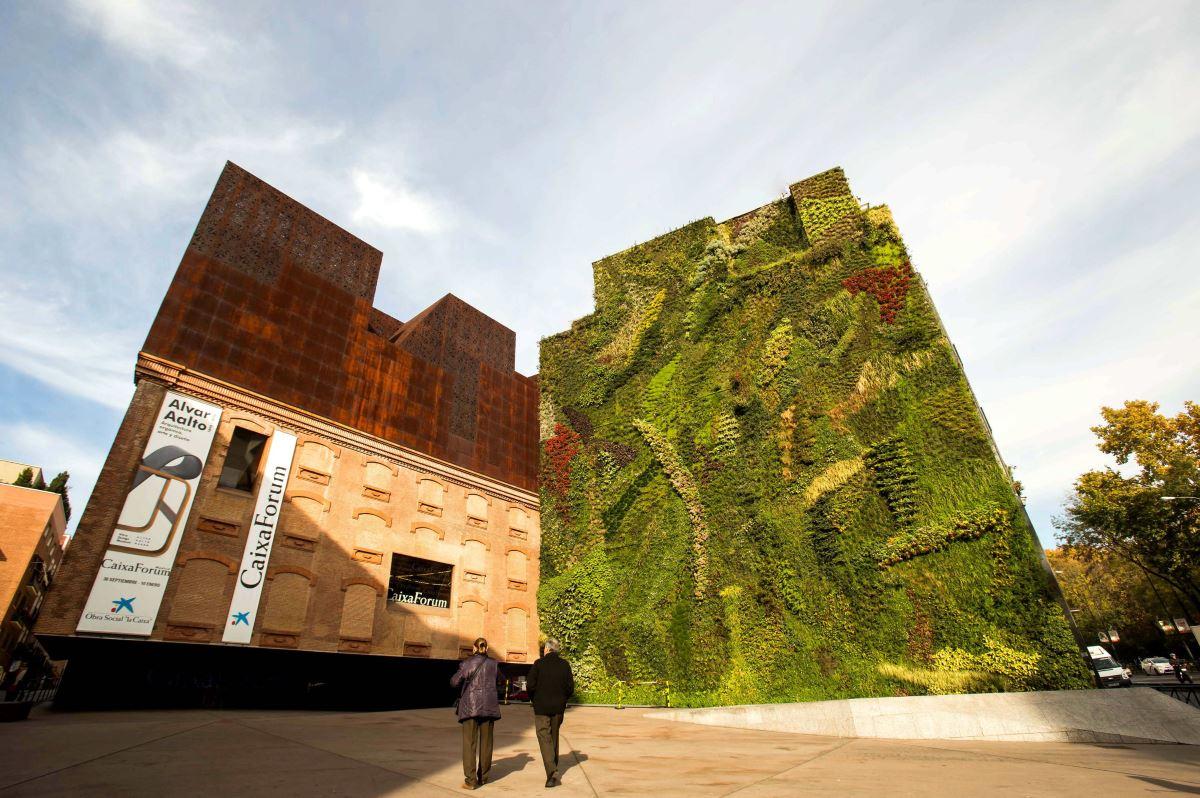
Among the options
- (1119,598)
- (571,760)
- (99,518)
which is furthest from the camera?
(1119,598)

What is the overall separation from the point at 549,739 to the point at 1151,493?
33970 millimetres

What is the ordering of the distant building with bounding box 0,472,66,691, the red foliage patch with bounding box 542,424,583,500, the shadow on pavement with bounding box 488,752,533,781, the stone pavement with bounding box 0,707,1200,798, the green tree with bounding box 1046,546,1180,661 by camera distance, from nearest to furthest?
1. the stone pavement with bounding box 0,707,1200,798
2. the shadow on pavement with bounding box 488,752,533,781
3. the red foliage patch with bounding box 542,424,583,500
4. the distant building with bounding box 0,472,66,691
5. the green tree with bounding box 1046,546,1180,661

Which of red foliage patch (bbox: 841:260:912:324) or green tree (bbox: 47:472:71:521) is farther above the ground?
green tree (bbox: 47:472:71:521)

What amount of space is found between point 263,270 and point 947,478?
963 inches

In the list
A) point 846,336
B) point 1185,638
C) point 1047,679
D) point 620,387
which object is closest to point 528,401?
point 620,387

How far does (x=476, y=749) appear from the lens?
271 inches

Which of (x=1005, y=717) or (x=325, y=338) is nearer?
(x=1005, y=717)

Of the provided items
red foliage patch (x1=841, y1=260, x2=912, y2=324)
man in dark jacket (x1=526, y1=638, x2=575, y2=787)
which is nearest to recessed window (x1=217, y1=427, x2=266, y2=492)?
man in dark jacket (x1=526, y1=638, x2=575, y2=787)

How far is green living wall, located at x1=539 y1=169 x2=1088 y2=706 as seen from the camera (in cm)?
1412

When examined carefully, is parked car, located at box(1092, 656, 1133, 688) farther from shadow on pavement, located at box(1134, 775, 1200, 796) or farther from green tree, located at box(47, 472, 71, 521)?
green tree, located at box(47, 472, 71, 521)

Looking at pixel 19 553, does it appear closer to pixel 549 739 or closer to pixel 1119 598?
pixel 549 739

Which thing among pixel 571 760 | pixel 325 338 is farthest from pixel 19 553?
pixel 571 760

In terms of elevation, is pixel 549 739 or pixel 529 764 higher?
pixel 549 739

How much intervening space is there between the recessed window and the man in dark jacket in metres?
15.9
